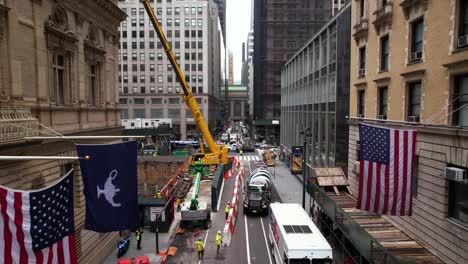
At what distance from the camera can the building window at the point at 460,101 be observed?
12168 millimetres

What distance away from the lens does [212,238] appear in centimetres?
2369

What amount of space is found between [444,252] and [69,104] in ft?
56.8

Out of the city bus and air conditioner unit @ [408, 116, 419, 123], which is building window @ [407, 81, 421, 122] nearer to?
air conditioner unit @ [408, 116, 419, 123]

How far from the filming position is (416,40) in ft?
51.2

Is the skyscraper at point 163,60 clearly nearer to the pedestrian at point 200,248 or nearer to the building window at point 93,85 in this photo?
the building window at point 93,85

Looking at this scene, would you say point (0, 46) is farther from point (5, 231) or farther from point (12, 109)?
point (5, 231)

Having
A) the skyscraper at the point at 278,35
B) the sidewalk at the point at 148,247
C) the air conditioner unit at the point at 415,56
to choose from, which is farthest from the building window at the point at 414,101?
the skyscraper at the point at 278,35

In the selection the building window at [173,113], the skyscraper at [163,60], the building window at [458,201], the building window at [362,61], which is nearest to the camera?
the building window at [458,201]

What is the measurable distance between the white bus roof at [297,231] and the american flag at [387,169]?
3.57 meters

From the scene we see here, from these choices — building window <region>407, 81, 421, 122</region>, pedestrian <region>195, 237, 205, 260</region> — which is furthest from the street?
building window <region>407, 81, 421, 122</region>

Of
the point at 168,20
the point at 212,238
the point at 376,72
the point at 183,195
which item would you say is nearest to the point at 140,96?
the point at 168,20

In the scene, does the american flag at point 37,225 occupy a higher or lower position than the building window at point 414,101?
lower

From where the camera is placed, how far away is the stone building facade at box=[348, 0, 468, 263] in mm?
12188

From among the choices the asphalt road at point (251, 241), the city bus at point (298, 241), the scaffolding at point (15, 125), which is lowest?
the asphalt road at point (251, 241)
